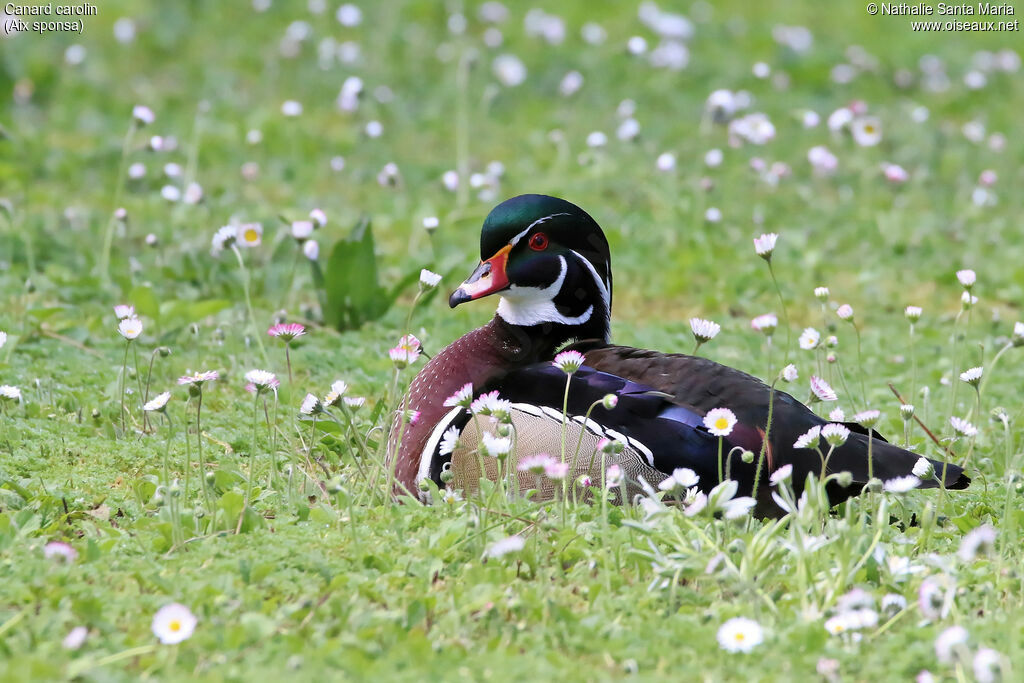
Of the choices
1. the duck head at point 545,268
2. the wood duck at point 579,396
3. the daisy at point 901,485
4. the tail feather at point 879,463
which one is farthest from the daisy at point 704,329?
the daisy at point 901,485

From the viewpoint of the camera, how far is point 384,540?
12.5 ft

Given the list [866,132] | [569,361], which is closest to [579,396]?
[569,361]

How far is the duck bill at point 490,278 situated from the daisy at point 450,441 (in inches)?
19.9

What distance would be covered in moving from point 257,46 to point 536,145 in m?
2.87

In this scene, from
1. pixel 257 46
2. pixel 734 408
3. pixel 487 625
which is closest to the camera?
pixel 487 625

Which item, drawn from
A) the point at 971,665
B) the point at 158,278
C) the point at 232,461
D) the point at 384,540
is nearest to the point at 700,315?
the point at 158,278

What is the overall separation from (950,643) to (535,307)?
6.70 ft

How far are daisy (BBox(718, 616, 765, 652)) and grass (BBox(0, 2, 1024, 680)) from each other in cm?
4

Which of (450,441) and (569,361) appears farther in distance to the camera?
(450,441)

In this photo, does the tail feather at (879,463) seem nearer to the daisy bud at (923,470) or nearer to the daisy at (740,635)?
the daisy bud at (923,470)

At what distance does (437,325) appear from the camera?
6.28 meters

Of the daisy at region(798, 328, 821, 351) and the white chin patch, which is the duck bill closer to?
the white chin patch

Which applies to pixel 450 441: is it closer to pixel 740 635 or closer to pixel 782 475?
pixel 782 475

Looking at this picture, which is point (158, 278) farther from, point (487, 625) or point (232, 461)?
point (487, 625)
